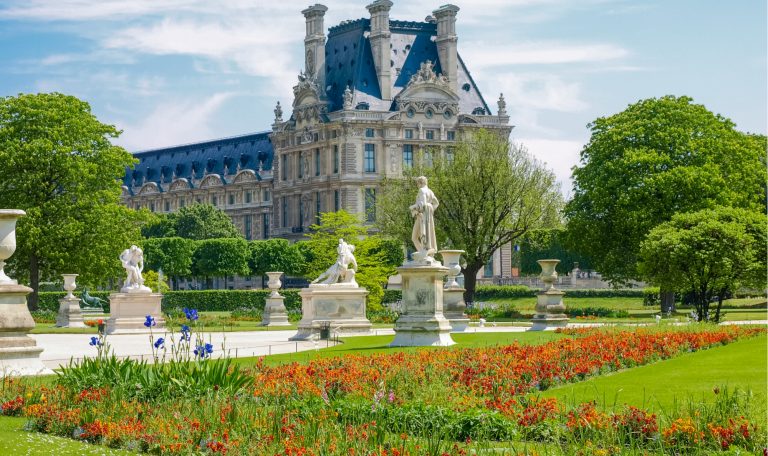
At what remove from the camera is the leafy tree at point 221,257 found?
9719 centimetres

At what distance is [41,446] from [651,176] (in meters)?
43.2

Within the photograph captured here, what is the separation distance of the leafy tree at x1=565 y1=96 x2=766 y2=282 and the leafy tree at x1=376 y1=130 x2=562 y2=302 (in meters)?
4.94

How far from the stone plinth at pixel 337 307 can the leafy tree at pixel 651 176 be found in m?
19.5

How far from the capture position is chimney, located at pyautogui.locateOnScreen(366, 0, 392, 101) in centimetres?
10625

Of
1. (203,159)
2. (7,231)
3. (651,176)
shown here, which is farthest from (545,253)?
(7,231)

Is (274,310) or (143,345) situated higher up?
(274,310)

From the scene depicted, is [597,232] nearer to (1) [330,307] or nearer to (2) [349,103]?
(1) [330,307]

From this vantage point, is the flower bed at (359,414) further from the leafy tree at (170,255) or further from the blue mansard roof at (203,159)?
the blue mansard roof at (203,159)

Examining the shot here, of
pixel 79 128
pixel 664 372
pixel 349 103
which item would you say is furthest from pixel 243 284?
pixel 664 372

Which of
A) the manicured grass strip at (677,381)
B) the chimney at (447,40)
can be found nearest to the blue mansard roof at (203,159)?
the chimney at (447,40)

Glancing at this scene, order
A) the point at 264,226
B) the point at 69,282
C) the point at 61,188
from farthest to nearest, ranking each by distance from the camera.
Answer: the point at 264,226, the point at 61,188, the point at 69,282

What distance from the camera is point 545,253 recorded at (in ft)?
339

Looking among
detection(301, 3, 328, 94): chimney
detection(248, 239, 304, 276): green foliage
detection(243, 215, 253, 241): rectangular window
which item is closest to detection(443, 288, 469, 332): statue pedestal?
detection(248, 239, 304, 276): green foliage

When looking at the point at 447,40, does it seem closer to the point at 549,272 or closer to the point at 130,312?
the point at 130,312
